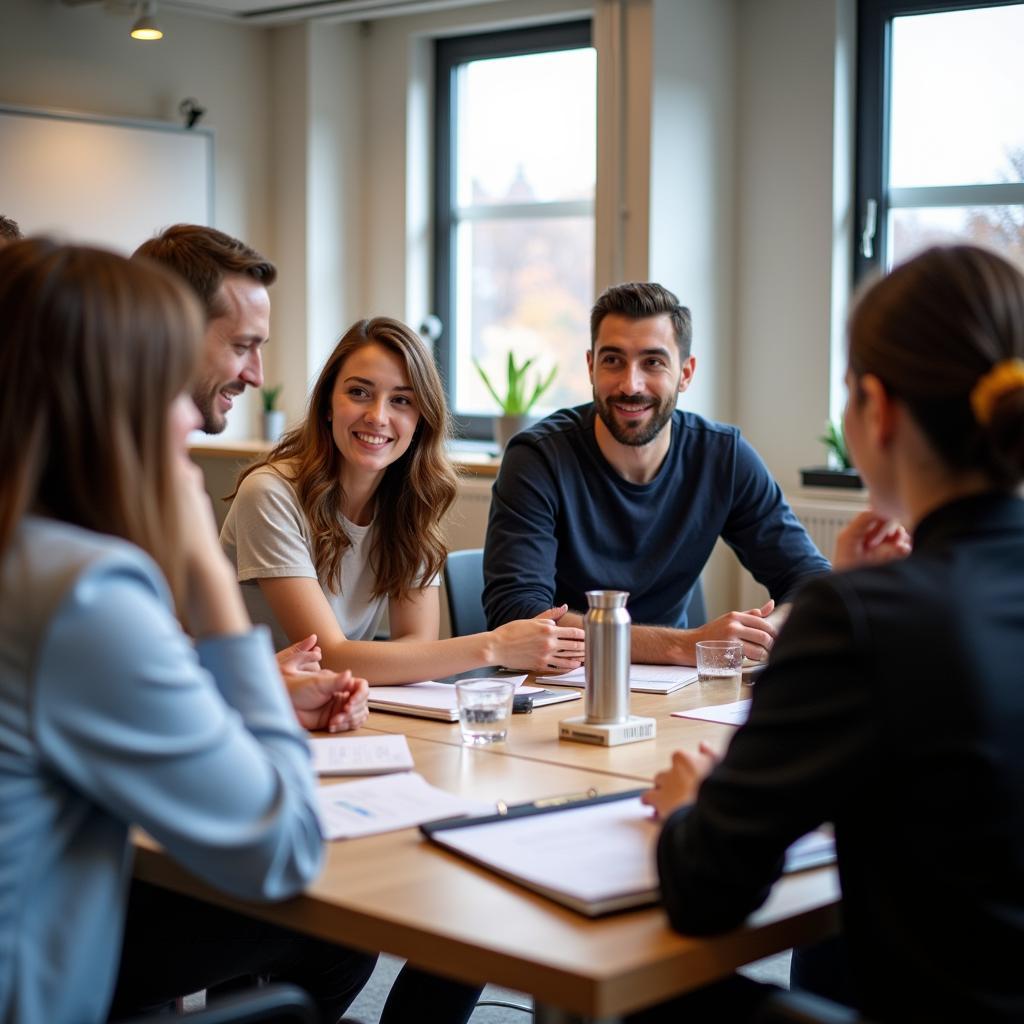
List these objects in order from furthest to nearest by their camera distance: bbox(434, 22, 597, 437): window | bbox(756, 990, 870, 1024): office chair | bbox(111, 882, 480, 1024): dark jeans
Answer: bbox(434, 22, 597, 437): window < bbox(111, 882, 480, 1024): dark jeans < bbox(756, 990, 870, 1024): office chair

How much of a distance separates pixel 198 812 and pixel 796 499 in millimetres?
3628

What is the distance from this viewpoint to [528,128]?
5.41 metres

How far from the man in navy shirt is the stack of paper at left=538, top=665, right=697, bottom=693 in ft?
1.28

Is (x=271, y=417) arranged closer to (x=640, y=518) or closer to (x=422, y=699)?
(x=640, y=518)

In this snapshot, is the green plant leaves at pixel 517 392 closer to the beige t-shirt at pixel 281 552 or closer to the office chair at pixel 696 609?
the office chair at pixel 696 609

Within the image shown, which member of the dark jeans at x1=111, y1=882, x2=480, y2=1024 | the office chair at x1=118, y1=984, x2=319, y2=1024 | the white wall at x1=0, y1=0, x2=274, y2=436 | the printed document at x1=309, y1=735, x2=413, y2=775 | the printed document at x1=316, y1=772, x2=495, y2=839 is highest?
the white wall at x1=0, y1=0, x2=274, y2=436

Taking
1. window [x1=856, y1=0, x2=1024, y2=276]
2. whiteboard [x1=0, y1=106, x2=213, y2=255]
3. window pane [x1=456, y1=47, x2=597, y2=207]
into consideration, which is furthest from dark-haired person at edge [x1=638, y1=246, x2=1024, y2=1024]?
whiteboard [x1=0, y1=106, x2=213, y2=255]

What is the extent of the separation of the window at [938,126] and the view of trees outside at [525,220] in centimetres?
100

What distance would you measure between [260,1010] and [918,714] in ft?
1.98

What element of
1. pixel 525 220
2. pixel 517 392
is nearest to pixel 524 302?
pixel 525 220

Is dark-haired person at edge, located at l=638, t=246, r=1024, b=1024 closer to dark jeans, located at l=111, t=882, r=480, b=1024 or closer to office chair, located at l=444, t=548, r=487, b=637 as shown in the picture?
dark jeans, located at l=111, t=882, r=480, b=1024

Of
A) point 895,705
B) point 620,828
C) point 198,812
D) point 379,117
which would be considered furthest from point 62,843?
point 379,117

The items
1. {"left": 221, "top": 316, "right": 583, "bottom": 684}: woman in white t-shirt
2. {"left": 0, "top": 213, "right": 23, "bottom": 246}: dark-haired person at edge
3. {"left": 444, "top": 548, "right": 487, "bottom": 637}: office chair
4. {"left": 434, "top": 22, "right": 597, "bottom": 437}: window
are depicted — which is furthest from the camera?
{"left": 434, "top": 22, "right": 597, "bottom": 437}: window

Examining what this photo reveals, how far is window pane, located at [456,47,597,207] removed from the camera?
5219mm
